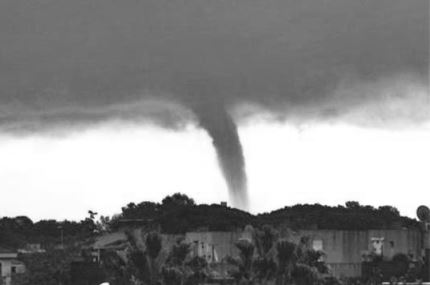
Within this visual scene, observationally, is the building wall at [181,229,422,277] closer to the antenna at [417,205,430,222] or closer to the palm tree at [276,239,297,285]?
the palm tree at [276,239,297,285]

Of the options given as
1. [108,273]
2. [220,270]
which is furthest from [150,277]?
[220,270]

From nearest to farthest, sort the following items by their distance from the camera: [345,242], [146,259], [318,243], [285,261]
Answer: [146,259]
[285,261]
[318,243]
[345,242]

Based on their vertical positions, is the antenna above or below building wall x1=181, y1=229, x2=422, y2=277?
below

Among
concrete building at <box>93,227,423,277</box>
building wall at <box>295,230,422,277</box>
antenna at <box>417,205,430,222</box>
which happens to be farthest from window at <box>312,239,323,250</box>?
antenna at <box>417,205,430,222</box>

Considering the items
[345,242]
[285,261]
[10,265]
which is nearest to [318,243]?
[345,242]

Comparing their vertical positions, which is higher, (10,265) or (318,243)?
(318,243)

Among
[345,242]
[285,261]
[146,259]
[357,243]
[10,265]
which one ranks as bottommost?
[285,261]

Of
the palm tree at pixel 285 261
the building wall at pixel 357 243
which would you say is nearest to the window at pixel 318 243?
the building wall at pixel 357 243

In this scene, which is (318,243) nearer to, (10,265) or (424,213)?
(10,265)

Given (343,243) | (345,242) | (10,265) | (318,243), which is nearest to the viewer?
(318,243)

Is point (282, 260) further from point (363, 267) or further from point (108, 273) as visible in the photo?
point (363, 267)

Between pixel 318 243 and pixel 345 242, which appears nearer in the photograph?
pixel 318 243
